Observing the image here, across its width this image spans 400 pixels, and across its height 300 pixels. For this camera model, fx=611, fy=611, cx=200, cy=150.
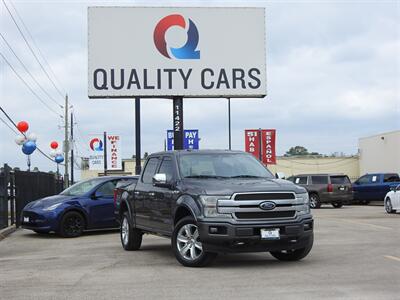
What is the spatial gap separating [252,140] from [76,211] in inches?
1016

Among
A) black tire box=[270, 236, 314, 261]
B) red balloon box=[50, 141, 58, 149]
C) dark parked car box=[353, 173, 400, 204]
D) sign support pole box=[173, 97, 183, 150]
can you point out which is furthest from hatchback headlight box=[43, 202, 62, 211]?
red balloon box=[50, 141, 58, 149]

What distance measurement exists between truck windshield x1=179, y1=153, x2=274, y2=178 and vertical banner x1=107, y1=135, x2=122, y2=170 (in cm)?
3701

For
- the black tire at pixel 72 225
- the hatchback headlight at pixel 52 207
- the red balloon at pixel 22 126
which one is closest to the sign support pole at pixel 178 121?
the black tire at pixel 72 225

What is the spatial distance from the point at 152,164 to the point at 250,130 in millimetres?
28524

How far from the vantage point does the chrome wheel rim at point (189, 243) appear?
9.44 meters

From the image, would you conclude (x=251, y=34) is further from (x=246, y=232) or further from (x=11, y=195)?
(x=246, y=232)

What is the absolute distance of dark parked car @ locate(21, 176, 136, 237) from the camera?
50.1 ft

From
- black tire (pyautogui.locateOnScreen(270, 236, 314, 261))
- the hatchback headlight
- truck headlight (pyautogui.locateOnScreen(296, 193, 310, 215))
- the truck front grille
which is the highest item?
truck headlight (pyautogui.locateOnScreen(296, 193, 310, 215))

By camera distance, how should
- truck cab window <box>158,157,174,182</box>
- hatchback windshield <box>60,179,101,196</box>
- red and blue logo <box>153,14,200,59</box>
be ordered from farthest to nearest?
1. red and blue logo <box>153,14,200,59</box>
2. hatchback windshield <box>60,179,101,196</box>
3. truck cab window <box>158,157,174,182</box>

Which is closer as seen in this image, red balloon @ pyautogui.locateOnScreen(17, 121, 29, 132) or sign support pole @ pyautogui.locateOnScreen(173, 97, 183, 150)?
sign support pole @ pyautogui.locateOnScreen(173, 97, 183, 150)

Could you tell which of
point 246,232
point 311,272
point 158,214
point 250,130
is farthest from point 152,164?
point 250,130

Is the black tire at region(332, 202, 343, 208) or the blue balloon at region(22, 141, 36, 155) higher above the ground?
the blue balloon at region(22, 141, 36, 155)

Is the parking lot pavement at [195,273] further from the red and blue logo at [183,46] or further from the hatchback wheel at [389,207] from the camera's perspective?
the red and blue logo at [183,46]

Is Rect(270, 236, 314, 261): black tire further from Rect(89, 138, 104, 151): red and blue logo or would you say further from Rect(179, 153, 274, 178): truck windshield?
Rect(89, 138, 104, 151): red and blue logo
